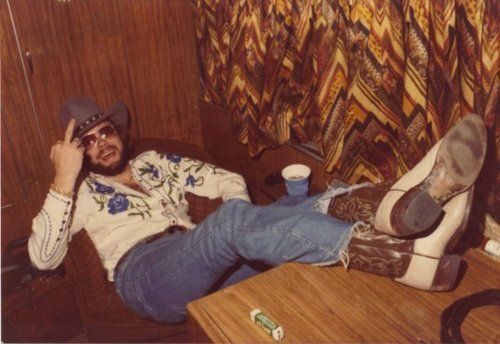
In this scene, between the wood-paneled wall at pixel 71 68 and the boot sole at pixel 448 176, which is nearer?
the boot sole at pixel 448 176

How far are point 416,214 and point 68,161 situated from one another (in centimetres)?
139

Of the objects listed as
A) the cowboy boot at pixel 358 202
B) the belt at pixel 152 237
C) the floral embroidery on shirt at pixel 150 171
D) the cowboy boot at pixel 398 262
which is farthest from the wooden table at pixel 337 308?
the floral embroidery on shirt at pixel 150 171

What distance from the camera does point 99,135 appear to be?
201 cm

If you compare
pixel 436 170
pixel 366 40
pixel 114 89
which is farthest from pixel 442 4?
pixel 114 89

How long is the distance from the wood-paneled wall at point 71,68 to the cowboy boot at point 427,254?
1.94 m

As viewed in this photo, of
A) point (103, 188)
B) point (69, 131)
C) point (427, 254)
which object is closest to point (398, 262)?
point (427, 254)

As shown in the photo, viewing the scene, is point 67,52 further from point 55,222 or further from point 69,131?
point 55,222

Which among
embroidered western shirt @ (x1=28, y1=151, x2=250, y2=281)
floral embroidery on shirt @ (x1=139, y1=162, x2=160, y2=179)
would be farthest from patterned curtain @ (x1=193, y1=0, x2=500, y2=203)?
floral embroidery on shirt @ (x1=139, y1=162, x2=160, y2=179)

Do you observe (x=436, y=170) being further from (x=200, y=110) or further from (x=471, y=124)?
(x=200, y=110)

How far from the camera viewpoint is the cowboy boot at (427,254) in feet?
3.76

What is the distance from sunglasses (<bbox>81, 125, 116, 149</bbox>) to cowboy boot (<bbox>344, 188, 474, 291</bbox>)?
4.34 ft

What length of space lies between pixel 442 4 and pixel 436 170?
48 cm

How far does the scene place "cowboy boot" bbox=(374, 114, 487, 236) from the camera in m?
1.11

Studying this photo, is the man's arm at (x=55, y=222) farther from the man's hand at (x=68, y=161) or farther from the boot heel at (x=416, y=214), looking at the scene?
the boot heel at (x=416, y=214)
